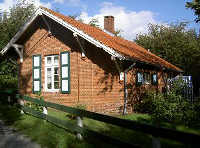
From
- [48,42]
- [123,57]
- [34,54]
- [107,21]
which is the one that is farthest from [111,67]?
[107,21]

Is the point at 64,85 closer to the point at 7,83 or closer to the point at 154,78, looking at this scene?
the point at 154,78

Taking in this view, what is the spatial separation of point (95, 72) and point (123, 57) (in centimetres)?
213

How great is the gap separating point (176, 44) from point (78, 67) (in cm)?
2222

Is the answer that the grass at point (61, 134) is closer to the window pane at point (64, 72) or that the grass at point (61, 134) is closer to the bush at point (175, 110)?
the bush at point (175, 110)

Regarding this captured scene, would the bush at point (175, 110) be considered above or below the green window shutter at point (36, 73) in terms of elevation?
below

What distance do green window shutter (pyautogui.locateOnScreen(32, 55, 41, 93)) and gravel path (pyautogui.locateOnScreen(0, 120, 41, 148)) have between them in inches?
228

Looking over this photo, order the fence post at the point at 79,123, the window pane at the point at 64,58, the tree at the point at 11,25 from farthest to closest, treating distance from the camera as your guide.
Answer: the tree at the point at 11,25
the window pane at the point at 64,58
the fence post at the point at 79,123

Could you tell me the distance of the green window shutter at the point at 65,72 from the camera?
1214cm

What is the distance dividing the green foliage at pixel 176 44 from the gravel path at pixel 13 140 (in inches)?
842

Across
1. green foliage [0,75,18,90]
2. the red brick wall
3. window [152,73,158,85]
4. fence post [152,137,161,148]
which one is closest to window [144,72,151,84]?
window [152,73,158,85]

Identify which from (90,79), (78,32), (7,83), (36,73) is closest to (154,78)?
(90,79)

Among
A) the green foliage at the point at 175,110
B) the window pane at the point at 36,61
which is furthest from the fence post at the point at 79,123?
the window pane at the point at 36,61

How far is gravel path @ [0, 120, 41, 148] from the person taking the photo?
20.3 ft

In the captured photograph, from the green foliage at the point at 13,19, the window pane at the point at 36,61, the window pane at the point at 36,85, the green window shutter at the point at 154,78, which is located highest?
the green foliage at the point at 13,19
